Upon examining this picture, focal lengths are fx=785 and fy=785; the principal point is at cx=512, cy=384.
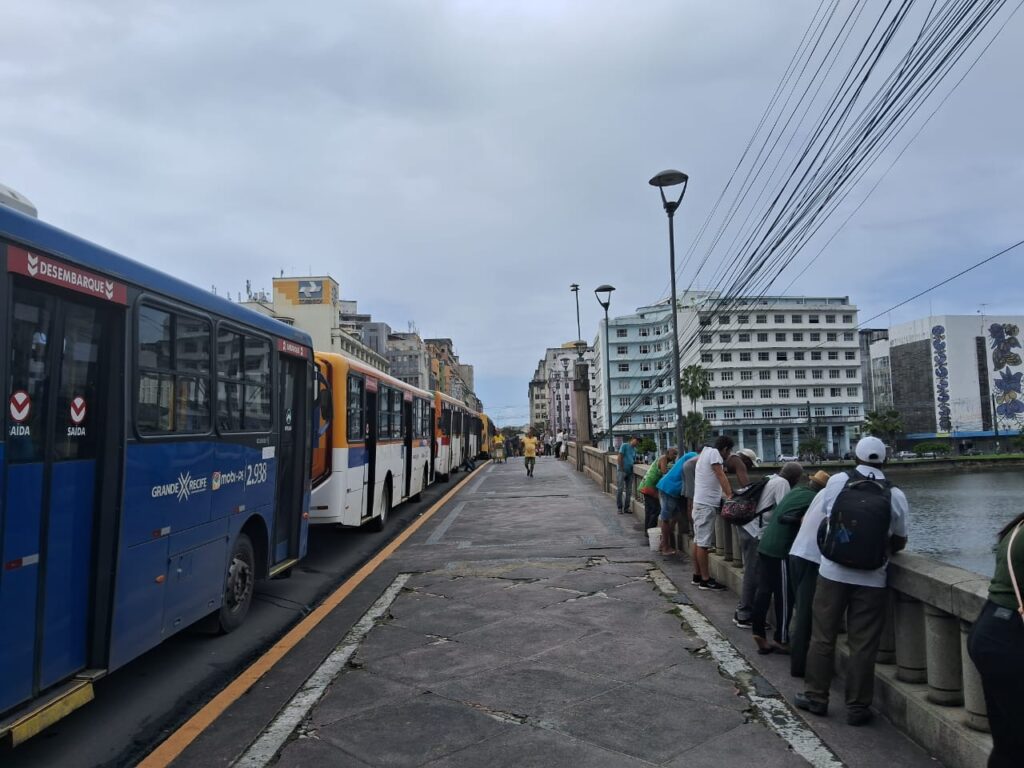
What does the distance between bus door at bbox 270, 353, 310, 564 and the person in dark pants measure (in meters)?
6.74

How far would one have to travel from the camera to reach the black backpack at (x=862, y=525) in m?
4.41

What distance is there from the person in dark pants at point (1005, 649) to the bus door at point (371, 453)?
10.4 meters

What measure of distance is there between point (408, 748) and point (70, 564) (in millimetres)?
2137

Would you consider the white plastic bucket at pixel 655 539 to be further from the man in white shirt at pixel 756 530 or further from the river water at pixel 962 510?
the river water at pixel 962 510

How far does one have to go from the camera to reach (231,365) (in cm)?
670

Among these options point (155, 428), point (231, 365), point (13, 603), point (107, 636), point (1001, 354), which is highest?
point (1001, 354)

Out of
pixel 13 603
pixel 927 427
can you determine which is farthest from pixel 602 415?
pixel 13 603

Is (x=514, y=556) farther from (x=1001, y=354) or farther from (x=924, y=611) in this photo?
(x=1001, y=354)

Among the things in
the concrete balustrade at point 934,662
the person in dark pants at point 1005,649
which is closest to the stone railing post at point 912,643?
the concrete balustrade at point 934,662

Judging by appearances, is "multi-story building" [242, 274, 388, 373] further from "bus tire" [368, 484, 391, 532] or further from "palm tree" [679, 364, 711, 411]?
"bus tire" [368, 484, 391, 532]

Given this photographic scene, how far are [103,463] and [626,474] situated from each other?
12.1 meters

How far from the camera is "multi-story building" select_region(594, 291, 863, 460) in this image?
110 meters

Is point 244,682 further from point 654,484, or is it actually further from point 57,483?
point 654,484

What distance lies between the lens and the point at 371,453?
13.1 m
